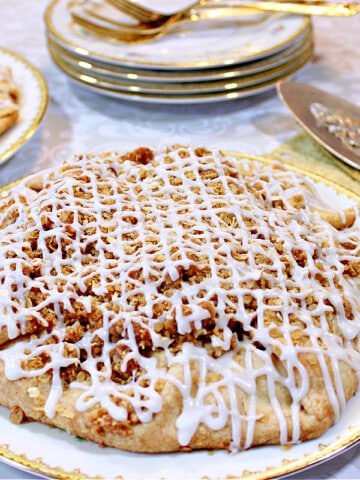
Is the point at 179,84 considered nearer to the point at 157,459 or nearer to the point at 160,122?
the point at 160,122

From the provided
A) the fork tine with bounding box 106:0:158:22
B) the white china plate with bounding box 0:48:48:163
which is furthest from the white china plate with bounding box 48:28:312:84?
the fork tine with bounding box 106:0:158:22

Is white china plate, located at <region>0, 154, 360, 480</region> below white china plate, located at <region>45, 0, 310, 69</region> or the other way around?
below

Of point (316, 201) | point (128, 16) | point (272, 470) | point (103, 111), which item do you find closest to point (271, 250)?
point (316, 201)

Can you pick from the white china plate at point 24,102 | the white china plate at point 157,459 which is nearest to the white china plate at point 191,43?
the white china plate at point 24,102

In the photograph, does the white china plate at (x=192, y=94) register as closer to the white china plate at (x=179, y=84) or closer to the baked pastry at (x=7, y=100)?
the white china plate at (x=179, y=84)

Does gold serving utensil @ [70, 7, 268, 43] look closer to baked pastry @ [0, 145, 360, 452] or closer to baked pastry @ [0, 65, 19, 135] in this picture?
baked pastry @ [0, 65, 19, 135]

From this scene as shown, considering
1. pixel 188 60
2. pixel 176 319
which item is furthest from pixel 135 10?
pixel 176 319
